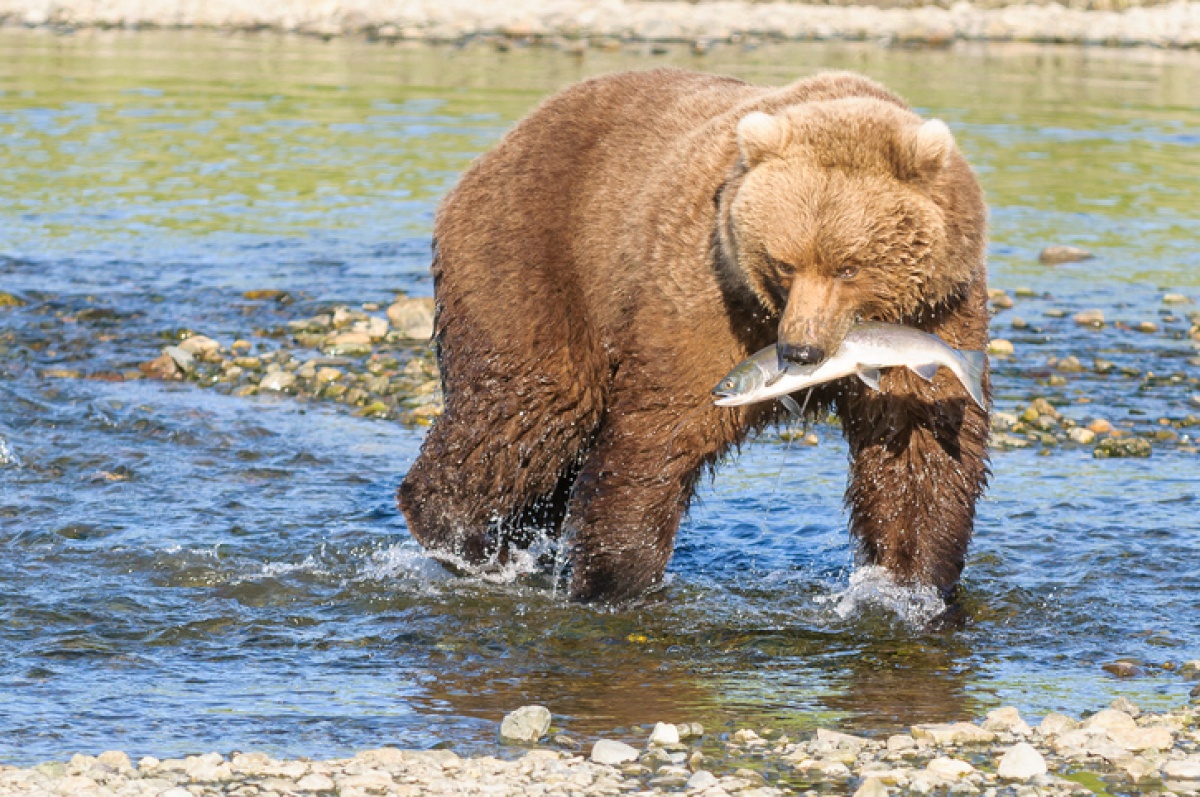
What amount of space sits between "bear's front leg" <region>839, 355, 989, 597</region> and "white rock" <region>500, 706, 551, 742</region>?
150 centimetres

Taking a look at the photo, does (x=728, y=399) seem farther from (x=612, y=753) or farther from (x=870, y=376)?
(x=612, y=753)

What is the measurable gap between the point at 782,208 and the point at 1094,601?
211 cm

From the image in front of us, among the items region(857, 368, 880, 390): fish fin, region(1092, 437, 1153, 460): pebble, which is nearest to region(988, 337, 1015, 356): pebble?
region(1092, 437, 1153, 460): pebble

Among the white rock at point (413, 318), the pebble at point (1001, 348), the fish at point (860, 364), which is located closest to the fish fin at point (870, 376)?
the fish at point (860, 364)

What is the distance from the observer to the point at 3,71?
25.4m

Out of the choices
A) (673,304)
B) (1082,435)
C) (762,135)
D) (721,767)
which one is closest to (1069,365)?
(1082,435)

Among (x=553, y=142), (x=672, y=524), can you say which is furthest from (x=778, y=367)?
(x=553, y=142)

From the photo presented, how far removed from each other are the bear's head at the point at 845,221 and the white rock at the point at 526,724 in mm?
1190

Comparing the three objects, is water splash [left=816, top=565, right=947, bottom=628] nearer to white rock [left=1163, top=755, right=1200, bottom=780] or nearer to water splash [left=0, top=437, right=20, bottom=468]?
white rock [left=1163, top=755, right=1200, bottom=780]

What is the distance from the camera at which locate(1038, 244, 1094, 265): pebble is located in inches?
515

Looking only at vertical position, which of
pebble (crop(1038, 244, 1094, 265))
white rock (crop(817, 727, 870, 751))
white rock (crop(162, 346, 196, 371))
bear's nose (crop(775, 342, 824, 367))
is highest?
bear's nose (crop(775, 342, 824, 367))

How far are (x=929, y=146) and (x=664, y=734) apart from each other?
180 centimetres

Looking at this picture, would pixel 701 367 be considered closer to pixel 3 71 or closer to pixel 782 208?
pixel 782 208

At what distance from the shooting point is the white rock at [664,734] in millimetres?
4535
